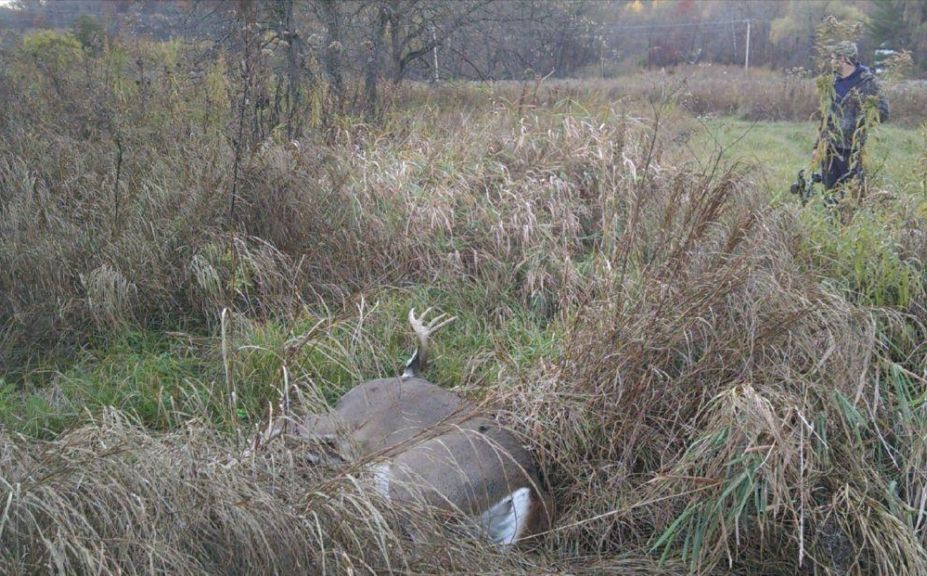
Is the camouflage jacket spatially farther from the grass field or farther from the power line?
the power line

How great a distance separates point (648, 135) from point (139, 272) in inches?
150

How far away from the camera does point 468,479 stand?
3.65 meters

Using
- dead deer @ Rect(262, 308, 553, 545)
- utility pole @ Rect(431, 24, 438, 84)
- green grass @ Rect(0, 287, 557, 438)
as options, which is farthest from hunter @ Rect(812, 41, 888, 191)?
utility pole @ Rect(431, 24, 438, 84)

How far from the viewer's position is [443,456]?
12.2 ft

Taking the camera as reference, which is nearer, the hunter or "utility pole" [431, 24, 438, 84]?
the hunter

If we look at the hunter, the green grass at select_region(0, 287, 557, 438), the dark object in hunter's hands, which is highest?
the hunter

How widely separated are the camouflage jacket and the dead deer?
2785mm

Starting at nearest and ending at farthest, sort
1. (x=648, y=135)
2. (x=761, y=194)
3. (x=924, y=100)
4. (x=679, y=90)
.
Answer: (x=761, y=194) → (x=679, y=90) → (x=648, y=135) → (x=924, y=100)

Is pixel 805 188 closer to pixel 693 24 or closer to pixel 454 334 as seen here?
pixel 454 334

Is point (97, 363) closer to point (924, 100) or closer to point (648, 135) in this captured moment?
point (648, 135)

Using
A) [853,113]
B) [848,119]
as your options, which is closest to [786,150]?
[853,113]

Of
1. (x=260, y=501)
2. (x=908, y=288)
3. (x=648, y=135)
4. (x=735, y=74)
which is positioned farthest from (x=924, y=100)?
(x=260, y=501)

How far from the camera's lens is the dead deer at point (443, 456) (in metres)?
3.54

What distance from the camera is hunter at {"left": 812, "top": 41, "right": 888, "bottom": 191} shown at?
546 centimetres
